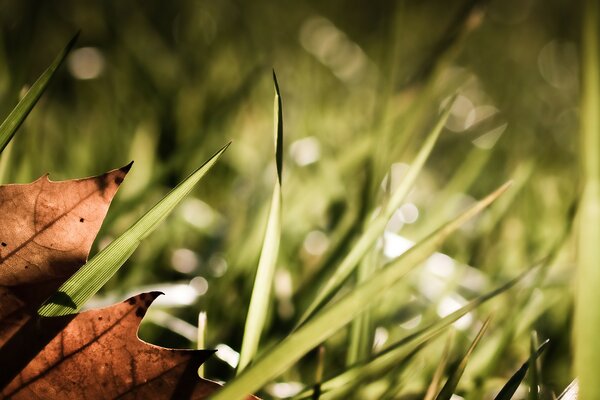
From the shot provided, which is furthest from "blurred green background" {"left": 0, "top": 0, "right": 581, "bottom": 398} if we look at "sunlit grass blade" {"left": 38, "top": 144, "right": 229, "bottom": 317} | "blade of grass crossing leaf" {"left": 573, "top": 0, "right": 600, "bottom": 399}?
"sunlit grass blade" {"left": 38, "top": 144, "right": 229, "bottom": 317}

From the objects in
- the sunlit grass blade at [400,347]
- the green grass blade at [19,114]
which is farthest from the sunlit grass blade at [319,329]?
the green grass blade at [19,114]

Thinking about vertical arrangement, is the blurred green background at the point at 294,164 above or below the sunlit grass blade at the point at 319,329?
above

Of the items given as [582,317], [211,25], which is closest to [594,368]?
[582,317]

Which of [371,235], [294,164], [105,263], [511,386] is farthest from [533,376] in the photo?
[294,164]

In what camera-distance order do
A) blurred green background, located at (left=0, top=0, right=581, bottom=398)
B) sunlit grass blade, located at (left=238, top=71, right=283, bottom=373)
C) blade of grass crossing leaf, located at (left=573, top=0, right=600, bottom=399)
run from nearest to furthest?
blade of grass crossing leaf, located at (left=573, top=0, right=600, bottom=399), sunlit grass blade, located at (left=238, top=71, right=283, bottom=373), blurred green background, located at (left=0, top=0, right=581, bottom=398)

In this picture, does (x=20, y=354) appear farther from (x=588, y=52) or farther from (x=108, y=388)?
(x=588, y=52)


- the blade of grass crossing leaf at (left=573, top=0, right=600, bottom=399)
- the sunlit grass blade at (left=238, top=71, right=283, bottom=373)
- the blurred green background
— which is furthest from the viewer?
the blurred green background

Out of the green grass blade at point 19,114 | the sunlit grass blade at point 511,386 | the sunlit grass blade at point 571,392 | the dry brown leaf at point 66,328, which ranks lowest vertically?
the sunlit grass blade at point 571,392

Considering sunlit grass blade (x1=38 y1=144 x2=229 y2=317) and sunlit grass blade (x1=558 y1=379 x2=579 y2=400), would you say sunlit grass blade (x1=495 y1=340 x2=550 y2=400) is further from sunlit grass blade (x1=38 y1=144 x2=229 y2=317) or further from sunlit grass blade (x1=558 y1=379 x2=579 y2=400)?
sunlit grass blade (x1=38 y1=144 x2=229 y2=317)

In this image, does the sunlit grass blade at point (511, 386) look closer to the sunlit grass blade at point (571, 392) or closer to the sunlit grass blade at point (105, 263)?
the sunlit grass blade at point (571, 392)
